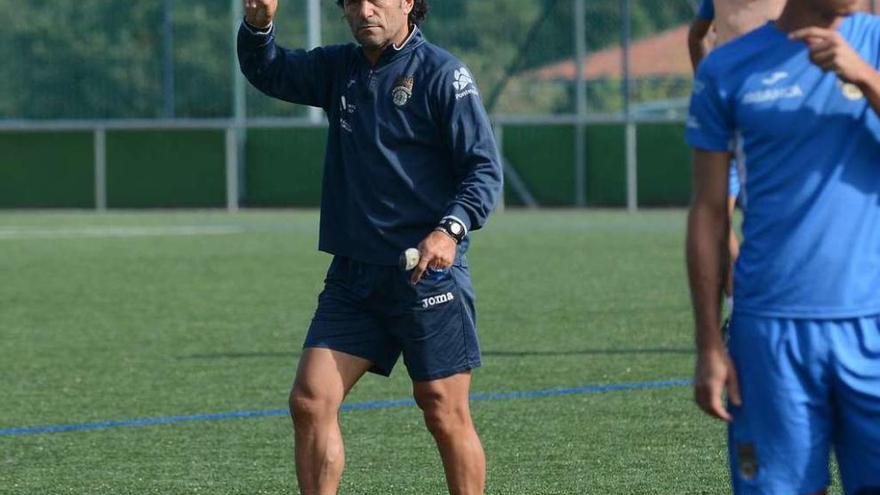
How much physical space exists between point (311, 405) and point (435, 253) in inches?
25.7

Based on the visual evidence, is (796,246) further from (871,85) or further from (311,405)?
(311,405)

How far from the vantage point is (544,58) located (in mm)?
33938

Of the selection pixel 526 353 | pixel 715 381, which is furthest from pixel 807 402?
pixel 526 353

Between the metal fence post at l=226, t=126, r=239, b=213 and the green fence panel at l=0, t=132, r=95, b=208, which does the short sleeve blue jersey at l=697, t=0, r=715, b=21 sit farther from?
the green fence panel at l=0, t=132, r=95, b=208

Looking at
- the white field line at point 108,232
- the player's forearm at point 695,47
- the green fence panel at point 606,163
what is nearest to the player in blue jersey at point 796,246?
the player's forearm at point 695,47

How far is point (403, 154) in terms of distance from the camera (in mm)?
5910

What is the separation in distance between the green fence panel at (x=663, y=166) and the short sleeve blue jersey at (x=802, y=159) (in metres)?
28.2

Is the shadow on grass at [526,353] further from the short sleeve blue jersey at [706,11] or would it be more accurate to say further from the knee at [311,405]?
the knee at [311,405]

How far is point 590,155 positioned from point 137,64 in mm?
8569

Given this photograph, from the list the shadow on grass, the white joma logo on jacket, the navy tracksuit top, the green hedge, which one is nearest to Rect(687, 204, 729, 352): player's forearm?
the navy tracksuit top

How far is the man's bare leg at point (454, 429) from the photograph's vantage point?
5957 millimetres

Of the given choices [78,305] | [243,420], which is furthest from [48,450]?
[78,305]

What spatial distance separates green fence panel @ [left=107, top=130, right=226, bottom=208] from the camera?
3428 cm

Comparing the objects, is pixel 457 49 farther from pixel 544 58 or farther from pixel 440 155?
pixel 440 155
